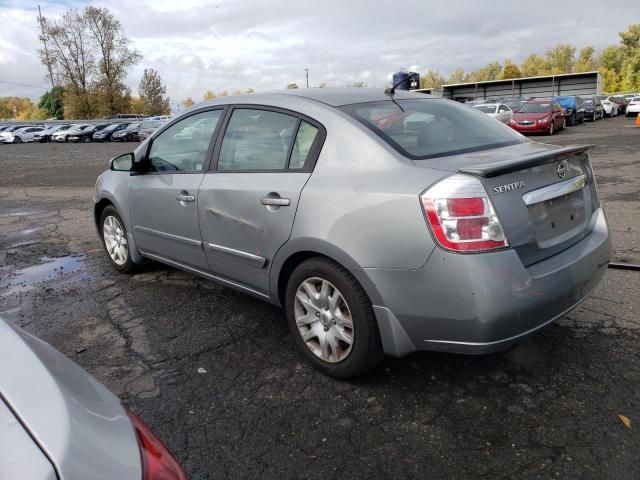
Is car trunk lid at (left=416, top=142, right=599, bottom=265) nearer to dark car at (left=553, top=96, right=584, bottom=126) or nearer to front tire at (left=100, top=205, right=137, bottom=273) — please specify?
front tire at (left=100, top=205, right=137, bottom=273)

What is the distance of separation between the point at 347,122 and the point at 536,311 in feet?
4.73

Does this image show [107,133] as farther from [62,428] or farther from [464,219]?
[62,428]

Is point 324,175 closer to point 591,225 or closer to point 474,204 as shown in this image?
point 474,204

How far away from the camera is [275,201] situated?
3.21 meters

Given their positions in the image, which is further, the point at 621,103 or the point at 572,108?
the point at 621,103

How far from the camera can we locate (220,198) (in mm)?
3619

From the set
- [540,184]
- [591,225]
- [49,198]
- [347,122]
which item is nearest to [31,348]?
[347,122]

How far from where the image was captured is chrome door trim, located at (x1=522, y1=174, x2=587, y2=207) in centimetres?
272

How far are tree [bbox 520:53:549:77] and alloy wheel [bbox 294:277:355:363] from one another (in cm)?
10483

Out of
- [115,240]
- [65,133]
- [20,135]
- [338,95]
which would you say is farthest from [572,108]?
[20,135]

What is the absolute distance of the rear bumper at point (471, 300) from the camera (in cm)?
251

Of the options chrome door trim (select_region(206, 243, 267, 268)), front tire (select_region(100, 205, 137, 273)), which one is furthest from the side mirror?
chrome door trim (select_region(206, 243, 267, 268))

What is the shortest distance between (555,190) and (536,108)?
22.9 metres

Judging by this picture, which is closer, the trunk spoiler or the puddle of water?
the trunk spoiler
